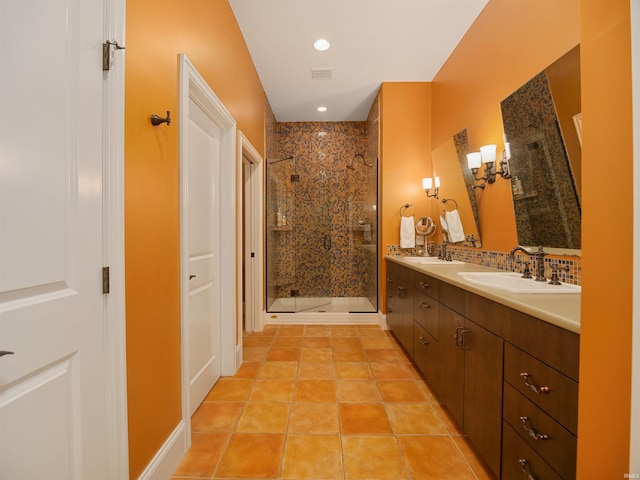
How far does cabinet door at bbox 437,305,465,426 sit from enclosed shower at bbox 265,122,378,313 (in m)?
1.78

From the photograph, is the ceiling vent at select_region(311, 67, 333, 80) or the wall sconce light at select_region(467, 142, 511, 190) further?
the ceiling vent at select_region(311, 67, 333, 80)

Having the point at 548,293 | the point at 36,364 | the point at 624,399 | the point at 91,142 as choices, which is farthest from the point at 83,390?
the point at 548,293

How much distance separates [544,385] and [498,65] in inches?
88.1

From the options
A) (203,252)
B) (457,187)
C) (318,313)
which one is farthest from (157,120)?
(318,313)

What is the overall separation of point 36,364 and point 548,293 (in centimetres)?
185

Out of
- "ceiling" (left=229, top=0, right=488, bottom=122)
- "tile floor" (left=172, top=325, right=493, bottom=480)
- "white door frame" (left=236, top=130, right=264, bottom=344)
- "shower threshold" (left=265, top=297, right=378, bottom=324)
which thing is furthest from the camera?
"shower threshold" (left=265, top=297, right=378, bottom=324)

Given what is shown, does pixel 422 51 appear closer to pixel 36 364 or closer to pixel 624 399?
pixel 624 399

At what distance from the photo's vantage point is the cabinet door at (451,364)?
150cm

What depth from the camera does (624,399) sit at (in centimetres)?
59

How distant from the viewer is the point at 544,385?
925 millimetres

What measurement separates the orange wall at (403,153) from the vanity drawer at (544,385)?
2.30 meters

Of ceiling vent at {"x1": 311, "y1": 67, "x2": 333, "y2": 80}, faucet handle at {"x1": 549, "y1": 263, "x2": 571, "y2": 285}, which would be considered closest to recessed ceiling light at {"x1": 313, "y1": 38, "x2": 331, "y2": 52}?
ceiling vent at {"x1": 311, "y1": 67, "x2": 333, "y2": 80}

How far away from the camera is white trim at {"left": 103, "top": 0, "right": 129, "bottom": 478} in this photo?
3.03 feet

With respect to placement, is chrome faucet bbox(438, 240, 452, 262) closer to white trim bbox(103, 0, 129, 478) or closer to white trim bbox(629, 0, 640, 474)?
white trim bbox(629, 0, 640, 474)
